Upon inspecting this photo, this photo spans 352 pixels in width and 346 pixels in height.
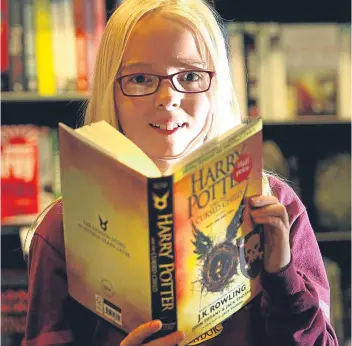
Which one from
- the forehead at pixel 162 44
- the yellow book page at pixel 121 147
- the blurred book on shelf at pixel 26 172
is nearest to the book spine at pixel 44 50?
the blurred book on shelf at pixel 26 172

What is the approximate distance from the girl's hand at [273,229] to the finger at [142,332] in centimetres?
17

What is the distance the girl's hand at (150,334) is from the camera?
0.68 meters

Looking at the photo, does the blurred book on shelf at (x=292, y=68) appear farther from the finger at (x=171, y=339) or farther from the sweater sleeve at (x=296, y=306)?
the finger at (x=171, y=339)

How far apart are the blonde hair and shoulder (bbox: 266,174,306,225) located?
0.40 ft

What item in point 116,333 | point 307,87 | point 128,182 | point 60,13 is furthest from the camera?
point 307,87

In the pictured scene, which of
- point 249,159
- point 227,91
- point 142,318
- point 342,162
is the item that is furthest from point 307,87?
point 142,318

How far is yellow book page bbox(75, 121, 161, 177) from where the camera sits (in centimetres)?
72

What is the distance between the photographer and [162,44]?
0.82 m

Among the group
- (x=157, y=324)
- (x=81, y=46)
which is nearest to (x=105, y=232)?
(x=157, y=324)

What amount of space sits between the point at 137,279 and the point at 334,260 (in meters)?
1.48

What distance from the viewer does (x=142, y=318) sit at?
27.4 inches

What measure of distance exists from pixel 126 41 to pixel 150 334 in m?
0.41

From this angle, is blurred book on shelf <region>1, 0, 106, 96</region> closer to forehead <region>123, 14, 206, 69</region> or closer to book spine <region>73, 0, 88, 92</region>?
book spine <region>73, 0, 88, 92</region>

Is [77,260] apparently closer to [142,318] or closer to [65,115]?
[142,318]
